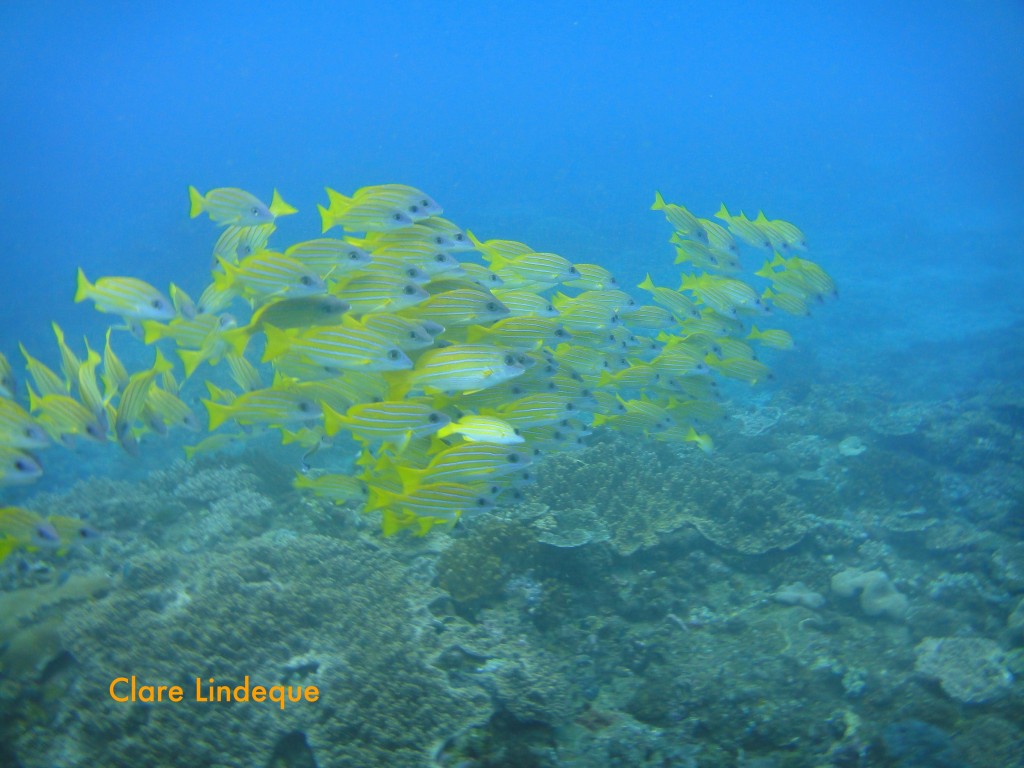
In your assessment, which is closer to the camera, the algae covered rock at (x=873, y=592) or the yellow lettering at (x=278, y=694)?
the yellow lettering at (x=278, y=694)

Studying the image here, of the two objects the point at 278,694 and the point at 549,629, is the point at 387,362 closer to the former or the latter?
the point at 278,694

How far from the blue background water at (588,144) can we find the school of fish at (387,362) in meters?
15.3

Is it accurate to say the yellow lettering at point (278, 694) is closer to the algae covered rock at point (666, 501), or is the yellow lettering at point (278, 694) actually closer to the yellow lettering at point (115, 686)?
the yellow lettering at point (115, 686)

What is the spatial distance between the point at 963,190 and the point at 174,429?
289 feet

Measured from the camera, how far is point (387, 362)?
369cm

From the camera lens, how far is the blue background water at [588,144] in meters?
31.5

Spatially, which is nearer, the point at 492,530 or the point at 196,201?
the point at 196,201

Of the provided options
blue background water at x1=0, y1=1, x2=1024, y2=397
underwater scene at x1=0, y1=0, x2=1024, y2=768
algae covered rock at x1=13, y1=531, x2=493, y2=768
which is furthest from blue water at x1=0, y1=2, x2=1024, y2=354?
algae covered rock at x1=13, y1=531, x2=493, y2=768

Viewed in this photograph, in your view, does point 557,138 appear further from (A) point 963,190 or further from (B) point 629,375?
(B) point 629,375

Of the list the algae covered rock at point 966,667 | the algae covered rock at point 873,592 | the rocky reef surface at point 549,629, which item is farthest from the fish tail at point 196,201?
the algae covered rock at point 966,667

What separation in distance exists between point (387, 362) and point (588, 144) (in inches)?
4468

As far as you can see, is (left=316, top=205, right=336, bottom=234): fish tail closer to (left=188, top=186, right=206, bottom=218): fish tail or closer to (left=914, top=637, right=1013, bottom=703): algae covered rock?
(left=188, top=186, right=206, bottom=218): fish tail

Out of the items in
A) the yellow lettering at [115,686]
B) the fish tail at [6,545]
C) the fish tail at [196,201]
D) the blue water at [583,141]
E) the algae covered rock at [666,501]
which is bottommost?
the yellow lettering at [115,686]

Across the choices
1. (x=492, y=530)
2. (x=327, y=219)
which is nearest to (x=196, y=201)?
(x=327, y=219)
